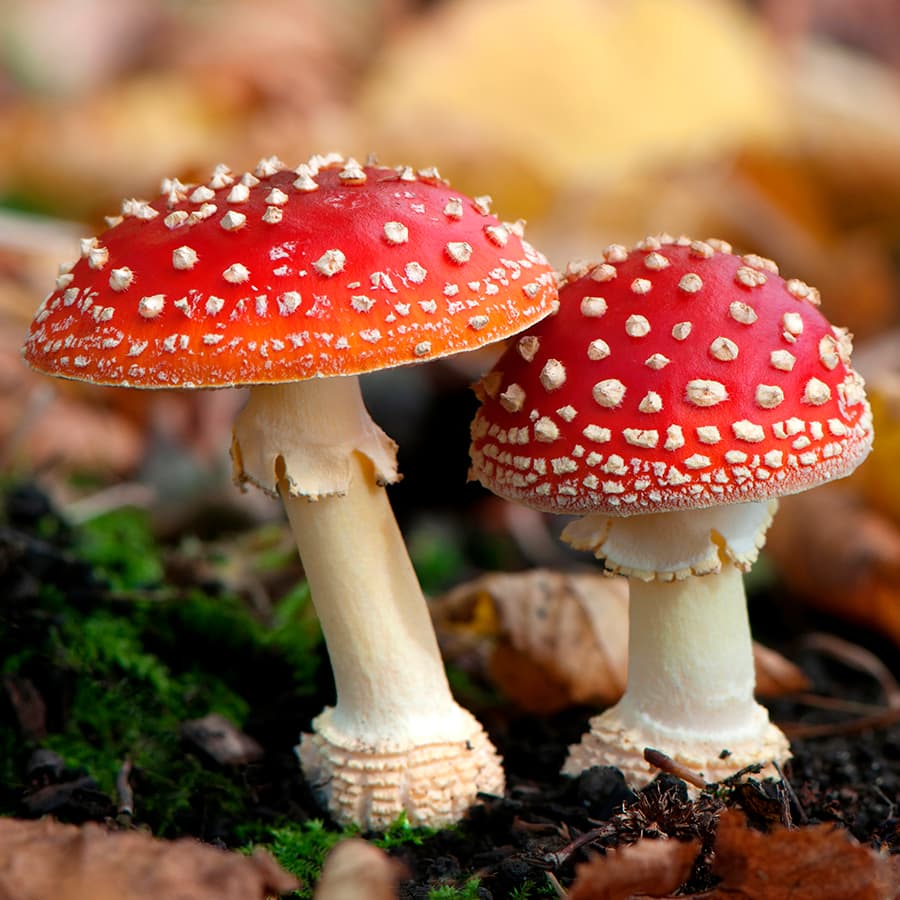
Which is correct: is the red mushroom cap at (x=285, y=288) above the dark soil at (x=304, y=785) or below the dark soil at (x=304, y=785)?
above

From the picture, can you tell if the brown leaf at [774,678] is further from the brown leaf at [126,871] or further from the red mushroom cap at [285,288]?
the brown leaf at [126,871]

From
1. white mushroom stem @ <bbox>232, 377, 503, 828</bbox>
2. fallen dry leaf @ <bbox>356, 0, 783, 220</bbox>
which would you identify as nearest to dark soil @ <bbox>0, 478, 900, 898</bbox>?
white mushroom stem @ <bbox>232, 377, 503, 828</bbox>

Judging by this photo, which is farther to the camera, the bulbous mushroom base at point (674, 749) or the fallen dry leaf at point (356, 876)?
the bulbous mushroom base at point (674, 749)

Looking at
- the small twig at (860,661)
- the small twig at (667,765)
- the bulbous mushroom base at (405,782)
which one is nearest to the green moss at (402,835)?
the bulbous mushroom base at (405,782)

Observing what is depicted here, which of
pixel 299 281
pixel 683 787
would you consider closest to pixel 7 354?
pixel 299 281

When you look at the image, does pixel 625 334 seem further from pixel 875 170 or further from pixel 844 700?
pixel 875 170

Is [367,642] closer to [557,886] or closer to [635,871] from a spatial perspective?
[557,886]

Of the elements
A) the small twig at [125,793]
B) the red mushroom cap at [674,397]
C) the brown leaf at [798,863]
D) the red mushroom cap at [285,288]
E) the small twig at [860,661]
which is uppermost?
the red mushroom cap at [285,288]

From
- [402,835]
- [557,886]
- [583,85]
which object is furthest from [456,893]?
[583,85]

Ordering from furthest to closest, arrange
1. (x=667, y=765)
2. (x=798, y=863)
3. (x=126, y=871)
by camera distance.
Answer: (x=667, y=765) < (x=798, y=863) < (x=126, y=871)
